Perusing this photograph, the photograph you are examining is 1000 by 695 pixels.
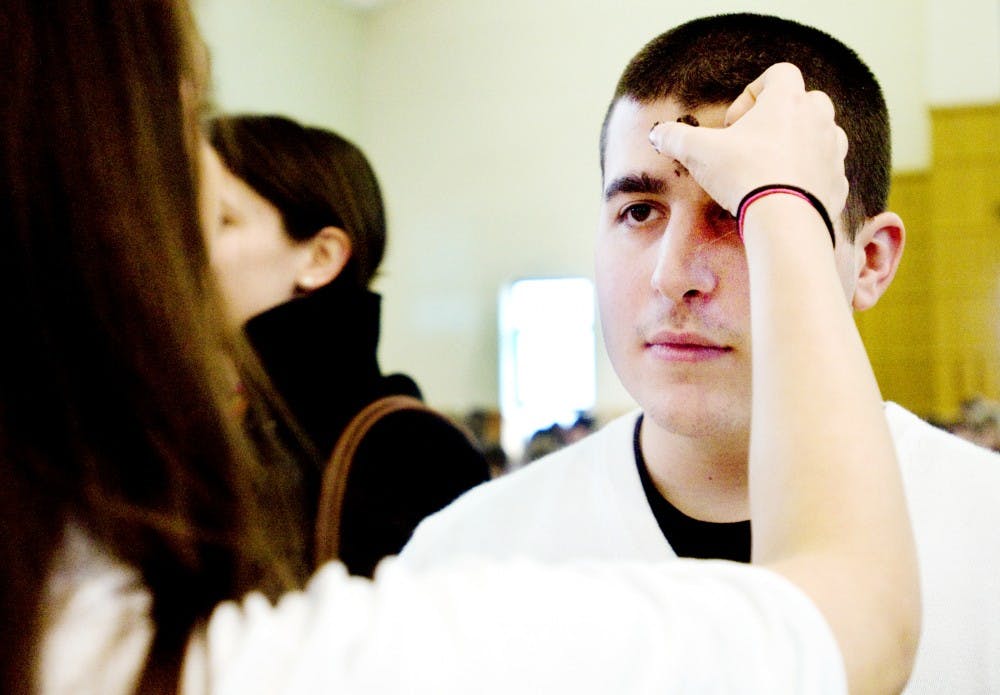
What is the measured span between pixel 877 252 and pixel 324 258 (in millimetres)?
697

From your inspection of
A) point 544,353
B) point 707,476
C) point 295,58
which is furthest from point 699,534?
point 295,58

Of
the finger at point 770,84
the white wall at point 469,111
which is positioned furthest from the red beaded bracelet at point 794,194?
the white wall at point 469,111

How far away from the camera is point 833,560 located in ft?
1.53

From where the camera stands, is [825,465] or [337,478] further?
[337,478]

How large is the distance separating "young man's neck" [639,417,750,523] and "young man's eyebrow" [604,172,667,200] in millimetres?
263

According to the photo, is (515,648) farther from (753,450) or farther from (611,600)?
(753,450)

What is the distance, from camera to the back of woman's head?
117 cm

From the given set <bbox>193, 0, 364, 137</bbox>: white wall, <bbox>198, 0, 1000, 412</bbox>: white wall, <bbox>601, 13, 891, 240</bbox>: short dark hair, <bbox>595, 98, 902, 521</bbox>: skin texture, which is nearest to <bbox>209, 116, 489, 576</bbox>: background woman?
<bbox>595, 98, 902, 521</bbox>: skin texture

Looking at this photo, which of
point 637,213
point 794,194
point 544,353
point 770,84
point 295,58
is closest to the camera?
point 794,194

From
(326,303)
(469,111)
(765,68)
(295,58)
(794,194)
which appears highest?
(295,58)

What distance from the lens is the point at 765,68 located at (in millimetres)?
978

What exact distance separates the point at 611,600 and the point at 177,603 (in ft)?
0.73

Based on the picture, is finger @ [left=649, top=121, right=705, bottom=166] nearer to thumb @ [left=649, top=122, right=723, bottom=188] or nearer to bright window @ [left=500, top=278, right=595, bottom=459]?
thumb @ [left=649, top=122, right=723, bottom=188]

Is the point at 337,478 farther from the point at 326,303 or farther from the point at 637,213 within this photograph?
the point at 637,213
